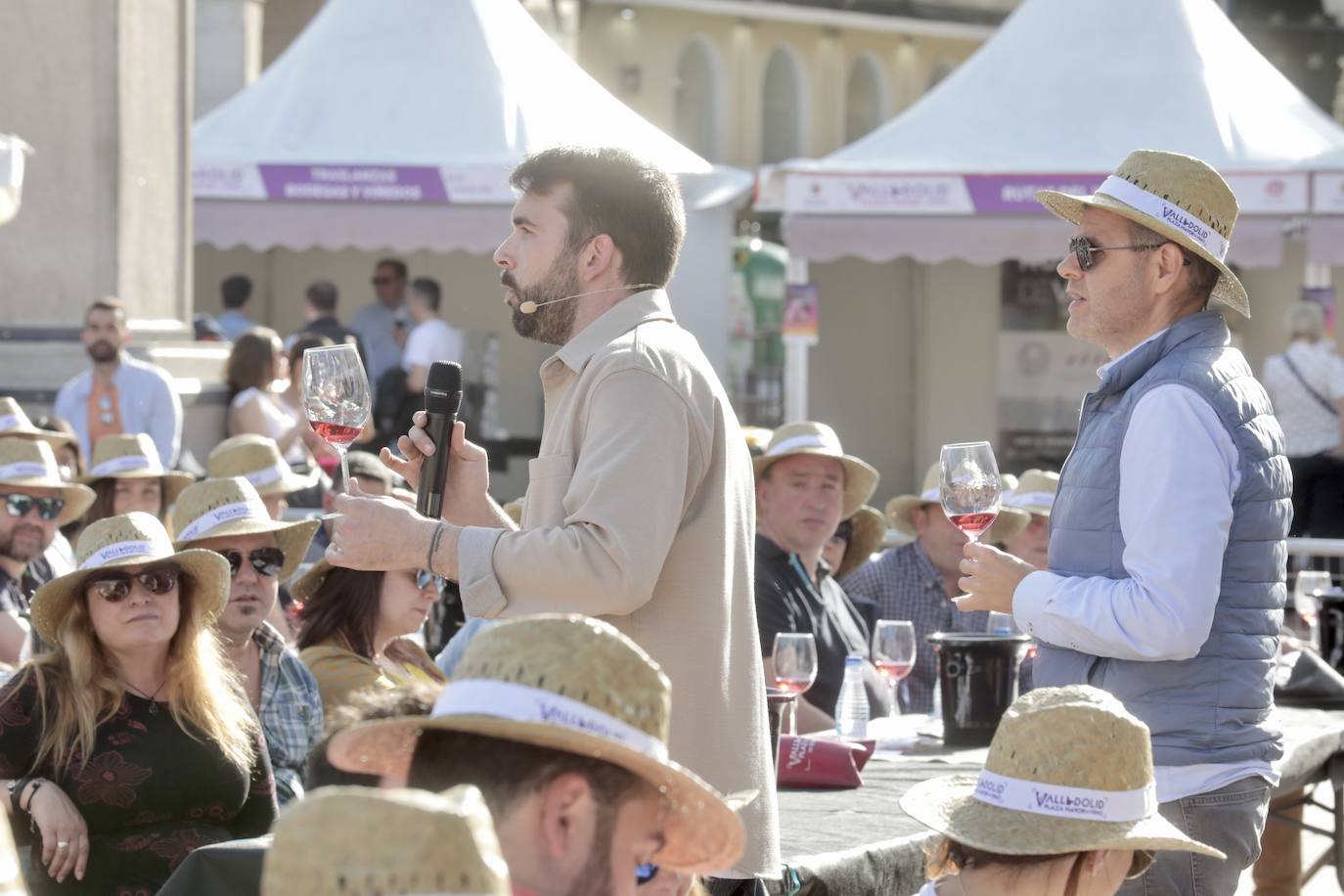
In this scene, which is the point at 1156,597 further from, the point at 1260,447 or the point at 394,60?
the point at 394,60

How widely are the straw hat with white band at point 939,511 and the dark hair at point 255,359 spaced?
12.6 feet

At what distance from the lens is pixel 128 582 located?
476 cm

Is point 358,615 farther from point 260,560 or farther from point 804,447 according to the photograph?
point 804,447

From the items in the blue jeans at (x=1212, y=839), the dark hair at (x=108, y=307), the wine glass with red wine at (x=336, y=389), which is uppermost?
the dark hair at (x=108, y=307)

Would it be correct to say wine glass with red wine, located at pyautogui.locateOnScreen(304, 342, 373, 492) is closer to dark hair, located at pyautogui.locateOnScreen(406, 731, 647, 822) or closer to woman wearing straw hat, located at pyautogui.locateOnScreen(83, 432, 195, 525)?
dark hair, located at pyautogui.locateOnScreen(406, 731, 647, 822)

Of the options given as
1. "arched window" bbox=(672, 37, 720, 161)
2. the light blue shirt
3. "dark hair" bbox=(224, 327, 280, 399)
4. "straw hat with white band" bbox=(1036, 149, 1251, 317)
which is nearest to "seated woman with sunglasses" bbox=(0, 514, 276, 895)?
"straw hat with white band" bbox=(1036, 149, 1251, 317)

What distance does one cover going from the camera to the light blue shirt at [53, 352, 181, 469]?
10047 millimetres

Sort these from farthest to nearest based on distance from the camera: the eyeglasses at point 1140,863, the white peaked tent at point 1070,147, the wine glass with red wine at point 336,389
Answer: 1. the white peaked tent at point 1070,147
2. the wine glass with red wine at point 336,389
3. the eyeglasses at point 1140,863

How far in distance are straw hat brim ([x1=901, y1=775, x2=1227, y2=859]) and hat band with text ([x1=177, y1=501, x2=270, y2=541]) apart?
307cm

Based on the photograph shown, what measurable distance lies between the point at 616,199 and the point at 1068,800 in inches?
44.6

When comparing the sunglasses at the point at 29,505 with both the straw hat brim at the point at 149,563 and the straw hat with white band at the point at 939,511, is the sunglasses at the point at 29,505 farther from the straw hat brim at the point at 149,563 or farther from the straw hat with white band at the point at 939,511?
the straw hat with white band at the point at 939,511

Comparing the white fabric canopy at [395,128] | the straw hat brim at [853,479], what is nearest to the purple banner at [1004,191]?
the white fabric canopy at [395,128]

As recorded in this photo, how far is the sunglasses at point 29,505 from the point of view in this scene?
6.71 metres

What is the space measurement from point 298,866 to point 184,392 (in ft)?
33.0
